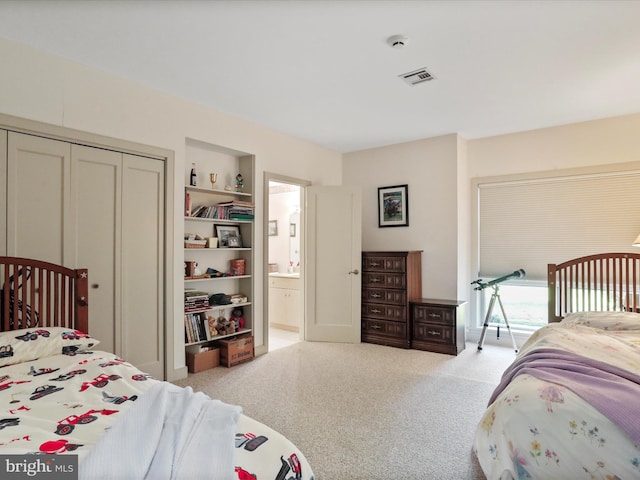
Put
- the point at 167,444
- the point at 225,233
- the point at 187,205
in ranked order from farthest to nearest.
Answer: the point at 225,233 → the point at 187,205 → the point at 167,444

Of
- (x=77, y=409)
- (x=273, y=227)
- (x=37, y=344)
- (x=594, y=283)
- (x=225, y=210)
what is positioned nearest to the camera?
(x=77, y=409)

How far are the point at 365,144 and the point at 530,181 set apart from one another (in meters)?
2.13

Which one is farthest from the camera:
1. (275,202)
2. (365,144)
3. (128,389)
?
(275,202)

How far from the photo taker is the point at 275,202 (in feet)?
21.1

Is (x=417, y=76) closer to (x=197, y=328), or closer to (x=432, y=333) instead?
(x=432, y=333)

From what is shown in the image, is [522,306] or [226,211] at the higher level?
[226,211]

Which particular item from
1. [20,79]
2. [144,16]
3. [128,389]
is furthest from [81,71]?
[128,389]

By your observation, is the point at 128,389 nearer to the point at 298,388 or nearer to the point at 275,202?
the point at 298,388

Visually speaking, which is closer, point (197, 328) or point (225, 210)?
point (197, 328)

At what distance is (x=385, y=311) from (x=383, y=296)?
19 centimetres

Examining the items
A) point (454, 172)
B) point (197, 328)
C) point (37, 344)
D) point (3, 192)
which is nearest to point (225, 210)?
point (197, 328)

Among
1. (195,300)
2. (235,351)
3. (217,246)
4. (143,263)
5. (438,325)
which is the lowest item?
(235,351)

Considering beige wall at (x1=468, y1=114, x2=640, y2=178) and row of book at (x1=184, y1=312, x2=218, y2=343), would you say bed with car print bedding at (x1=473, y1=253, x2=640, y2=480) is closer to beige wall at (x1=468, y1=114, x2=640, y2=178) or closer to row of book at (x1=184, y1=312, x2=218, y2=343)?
row of book at (x1=184, y1=312, x2=218, y2=343)

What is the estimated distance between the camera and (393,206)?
5.07m
